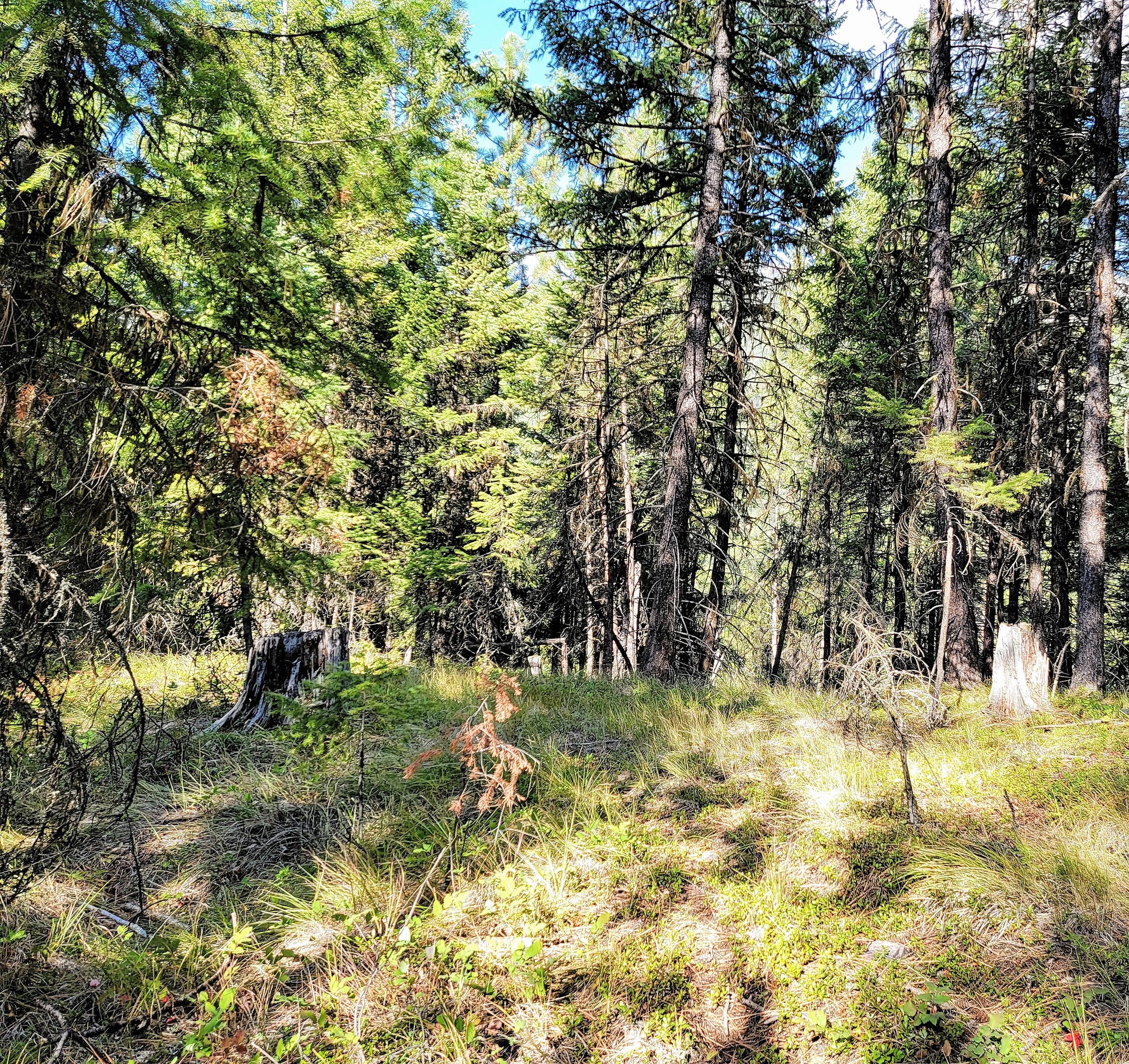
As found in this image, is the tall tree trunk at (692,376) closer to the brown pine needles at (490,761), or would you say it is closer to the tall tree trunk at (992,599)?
the brown pine needles at (490,761)

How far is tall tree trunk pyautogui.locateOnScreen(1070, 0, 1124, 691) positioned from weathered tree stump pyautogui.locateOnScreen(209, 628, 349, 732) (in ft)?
33.7

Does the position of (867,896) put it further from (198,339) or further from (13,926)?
(198,339)

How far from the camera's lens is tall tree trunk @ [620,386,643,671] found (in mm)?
11859

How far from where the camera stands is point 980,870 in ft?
10.0

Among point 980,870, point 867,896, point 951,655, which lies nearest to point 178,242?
point 867,896

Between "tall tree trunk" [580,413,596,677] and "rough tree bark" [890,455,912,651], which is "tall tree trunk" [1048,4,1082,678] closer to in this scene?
"rough tree bark" [890,455,912,651]

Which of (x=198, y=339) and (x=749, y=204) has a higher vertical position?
(x=749, y=204)

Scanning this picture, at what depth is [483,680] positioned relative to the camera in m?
4.97

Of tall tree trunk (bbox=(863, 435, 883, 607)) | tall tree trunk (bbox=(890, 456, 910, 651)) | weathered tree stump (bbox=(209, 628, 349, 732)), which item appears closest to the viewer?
weathered tree stump (bbox=(209, 628, 349, 732))

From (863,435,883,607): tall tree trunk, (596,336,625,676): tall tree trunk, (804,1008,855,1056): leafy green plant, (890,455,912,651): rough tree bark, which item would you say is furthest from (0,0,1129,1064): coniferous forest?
(863,435,883,607): tall tree trunk

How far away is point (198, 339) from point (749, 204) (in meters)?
8.50

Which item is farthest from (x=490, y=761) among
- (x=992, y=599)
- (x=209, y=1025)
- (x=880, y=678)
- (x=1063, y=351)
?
(x=992, y=599)

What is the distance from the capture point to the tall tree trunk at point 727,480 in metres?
8.26

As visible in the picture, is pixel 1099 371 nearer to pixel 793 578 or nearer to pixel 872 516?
pixel 872 516
